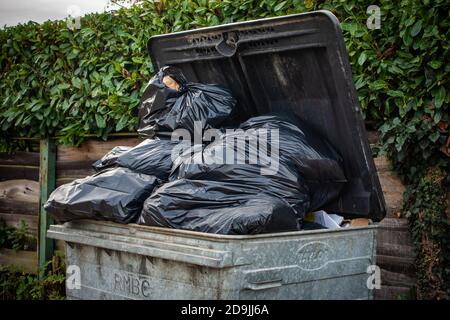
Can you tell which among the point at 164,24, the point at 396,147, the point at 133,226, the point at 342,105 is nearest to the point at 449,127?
the point at 396,147

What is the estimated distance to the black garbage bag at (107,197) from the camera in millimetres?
3555

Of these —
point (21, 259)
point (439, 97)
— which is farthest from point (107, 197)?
point (21, 259)

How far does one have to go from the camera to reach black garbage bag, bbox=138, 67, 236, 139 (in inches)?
162

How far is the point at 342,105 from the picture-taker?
370 cm

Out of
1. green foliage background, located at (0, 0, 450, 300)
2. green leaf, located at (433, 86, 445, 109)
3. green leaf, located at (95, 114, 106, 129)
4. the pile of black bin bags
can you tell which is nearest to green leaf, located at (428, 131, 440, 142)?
green foliage background, located at (0, 0, 450, 300)

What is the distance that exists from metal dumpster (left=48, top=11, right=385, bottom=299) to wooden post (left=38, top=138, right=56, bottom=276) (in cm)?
269

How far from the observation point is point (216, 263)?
9.69 feet

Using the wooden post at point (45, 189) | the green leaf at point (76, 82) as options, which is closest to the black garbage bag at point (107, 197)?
the green leaf at point (76, 82)

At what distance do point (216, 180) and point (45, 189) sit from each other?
360cm

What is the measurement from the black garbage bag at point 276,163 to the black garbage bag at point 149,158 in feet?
0.45

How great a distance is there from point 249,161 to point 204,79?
51.0 inches

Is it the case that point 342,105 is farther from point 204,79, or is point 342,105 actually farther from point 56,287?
point 56,287
